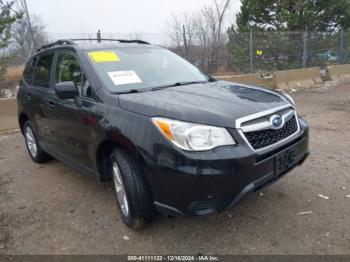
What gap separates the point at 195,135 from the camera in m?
2.31

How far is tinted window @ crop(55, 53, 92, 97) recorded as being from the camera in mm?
3182

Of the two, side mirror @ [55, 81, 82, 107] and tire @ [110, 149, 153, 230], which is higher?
side mirror @ [55, 81, 82, 107]

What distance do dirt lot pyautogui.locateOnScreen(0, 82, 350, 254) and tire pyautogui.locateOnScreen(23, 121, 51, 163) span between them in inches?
17.5

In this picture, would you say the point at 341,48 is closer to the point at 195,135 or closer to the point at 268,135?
the point at 268,135

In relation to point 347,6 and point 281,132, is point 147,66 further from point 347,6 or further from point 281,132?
point 347,6

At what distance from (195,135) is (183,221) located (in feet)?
3.68

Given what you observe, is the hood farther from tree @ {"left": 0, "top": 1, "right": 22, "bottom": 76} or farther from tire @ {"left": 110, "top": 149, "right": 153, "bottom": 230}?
tree @ {"left": 0, "top": 1, "right": 22, "bottom": 76}

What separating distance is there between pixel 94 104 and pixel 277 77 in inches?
357

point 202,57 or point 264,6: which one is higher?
point 264,6

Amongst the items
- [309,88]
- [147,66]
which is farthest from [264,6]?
[147,66]

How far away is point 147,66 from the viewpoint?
3494 millimetres

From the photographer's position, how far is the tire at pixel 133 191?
8.59 ft

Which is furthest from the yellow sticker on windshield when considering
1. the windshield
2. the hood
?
the hood

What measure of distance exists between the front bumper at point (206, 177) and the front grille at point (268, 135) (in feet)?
0.28
